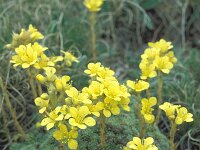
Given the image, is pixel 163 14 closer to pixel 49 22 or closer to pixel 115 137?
pixel 49 22

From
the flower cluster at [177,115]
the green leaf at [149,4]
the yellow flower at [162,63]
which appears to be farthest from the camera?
the green leaf at [149,4]

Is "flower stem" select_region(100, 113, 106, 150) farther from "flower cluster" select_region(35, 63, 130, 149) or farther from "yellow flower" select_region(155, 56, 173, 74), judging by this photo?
"yellow flower" select_region(155, 56, 173, 74)

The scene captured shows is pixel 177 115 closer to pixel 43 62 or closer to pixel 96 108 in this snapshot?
pixel 96 108

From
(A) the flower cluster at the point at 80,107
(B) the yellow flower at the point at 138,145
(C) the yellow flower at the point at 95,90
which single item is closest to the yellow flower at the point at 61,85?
(A) the flower cluster at the point at 80,107

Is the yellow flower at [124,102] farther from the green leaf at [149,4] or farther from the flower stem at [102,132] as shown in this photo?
the green leaf at [149,4]

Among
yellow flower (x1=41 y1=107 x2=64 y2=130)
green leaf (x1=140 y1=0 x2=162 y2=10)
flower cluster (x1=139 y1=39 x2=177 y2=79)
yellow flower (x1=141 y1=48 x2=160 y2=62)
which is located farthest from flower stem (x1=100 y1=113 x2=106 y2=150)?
green leaf (x1=140 y1=0 x2=162 y2=10)

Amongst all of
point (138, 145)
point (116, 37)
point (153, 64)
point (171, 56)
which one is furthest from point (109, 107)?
point (116, 37)
